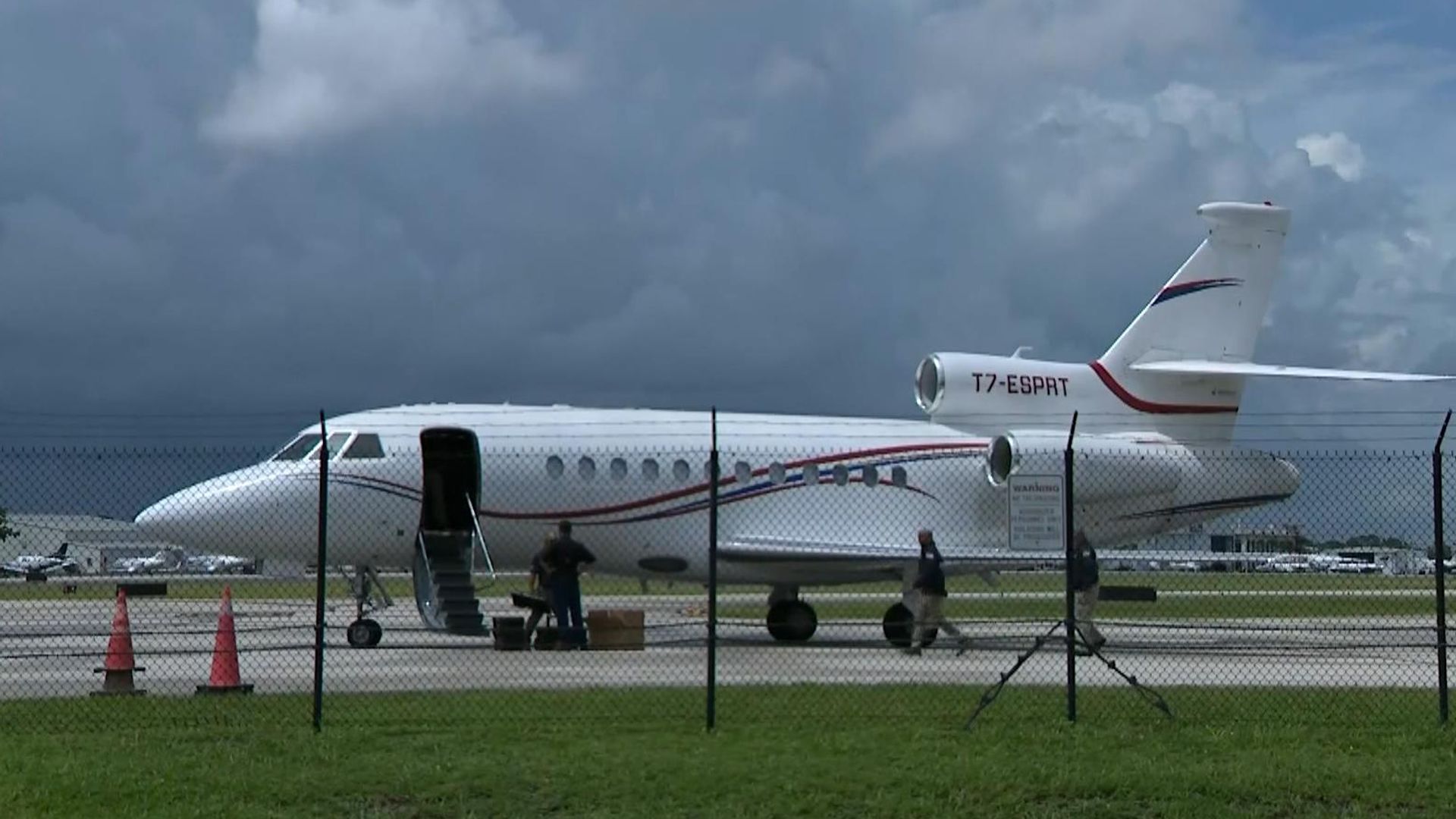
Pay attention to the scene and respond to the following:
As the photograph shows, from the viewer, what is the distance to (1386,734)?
1341 centimetres

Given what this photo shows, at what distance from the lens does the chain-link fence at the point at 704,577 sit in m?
16.2

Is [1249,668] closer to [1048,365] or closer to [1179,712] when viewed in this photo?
[1179,712]

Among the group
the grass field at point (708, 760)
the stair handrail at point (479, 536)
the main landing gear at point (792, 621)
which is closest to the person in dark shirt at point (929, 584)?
the main landing gear at point (792, 621)

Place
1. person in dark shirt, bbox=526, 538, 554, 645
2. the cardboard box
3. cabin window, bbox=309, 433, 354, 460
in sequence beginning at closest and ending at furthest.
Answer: the cardboard box
person in dark shirt, bbox=526, 538, 554, 645
cabin window, bbox=309, 433, 354, 460

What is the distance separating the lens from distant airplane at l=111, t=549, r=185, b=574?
85.5 feet

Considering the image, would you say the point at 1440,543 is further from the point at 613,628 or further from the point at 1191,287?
the point at 1191,287

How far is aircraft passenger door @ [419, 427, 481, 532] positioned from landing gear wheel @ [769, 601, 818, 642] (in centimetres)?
473

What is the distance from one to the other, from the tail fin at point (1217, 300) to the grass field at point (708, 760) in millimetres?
16727

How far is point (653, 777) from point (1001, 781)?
2.09 m

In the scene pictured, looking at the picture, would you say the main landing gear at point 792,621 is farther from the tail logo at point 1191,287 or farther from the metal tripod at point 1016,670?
the metal tripod at point 1016,670

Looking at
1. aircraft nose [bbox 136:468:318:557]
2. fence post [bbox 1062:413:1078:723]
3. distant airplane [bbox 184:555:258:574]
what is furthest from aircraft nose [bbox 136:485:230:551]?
fence post [bbox 1062:413:1078:723]

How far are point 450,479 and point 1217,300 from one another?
13.8 metres

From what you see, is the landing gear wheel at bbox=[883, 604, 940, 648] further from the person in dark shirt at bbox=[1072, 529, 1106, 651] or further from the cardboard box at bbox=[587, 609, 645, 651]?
the cardboard box at bbox=[587, 609, 645, 651]

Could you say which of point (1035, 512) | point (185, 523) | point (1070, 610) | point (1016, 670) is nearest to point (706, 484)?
point (185, 523)
